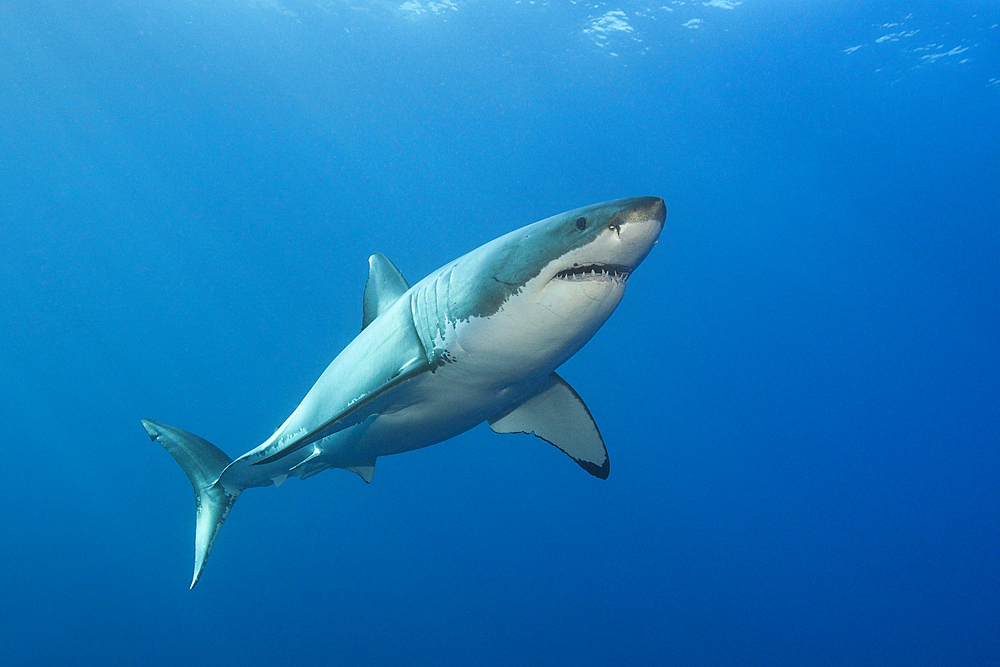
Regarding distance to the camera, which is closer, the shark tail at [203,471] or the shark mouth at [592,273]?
the shark mouth at [592,273]

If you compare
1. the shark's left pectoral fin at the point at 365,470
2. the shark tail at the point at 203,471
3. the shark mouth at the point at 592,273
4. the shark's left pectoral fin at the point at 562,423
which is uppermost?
the shark mouth at the point at 592,273

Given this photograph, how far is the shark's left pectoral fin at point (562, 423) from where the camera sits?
3.62 m

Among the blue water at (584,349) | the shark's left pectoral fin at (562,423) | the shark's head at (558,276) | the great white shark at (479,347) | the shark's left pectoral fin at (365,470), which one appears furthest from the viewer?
the blue water at (584,349)

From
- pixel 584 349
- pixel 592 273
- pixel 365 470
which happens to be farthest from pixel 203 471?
pixel 584 349

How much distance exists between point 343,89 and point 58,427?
96.3 ft

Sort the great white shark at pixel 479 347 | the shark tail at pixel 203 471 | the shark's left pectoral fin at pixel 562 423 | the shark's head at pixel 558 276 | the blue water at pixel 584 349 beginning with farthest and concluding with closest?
the blue water at pixel 584 349 → the shark tail at pixel 203 471 → the shark's left pectoral fin at pixel 562 423 → the great white shark at pixel 479 347 → the shark's head at pixel 558 276

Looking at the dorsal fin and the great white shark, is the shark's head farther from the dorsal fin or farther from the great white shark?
the dorsal fin

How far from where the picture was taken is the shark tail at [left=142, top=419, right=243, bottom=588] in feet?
14.5

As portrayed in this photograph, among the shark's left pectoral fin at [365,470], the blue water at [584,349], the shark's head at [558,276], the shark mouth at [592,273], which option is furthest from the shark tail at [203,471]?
the blue water at [584,349]

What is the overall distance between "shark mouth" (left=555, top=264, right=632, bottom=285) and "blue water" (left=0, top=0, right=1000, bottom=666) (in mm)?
19572

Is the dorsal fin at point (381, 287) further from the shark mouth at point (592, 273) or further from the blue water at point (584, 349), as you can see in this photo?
the blue water at point (584, 349)

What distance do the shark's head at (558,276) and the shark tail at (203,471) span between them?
3435 mm

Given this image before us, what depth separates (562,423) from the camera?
3.78 m

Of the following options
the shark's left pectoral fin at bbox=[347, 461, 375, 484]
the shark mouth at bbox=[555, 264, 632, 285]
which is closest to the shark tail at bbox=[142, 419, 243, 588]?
the shark's left pectoral fin at bbox=[347, 461, 375, 484]
